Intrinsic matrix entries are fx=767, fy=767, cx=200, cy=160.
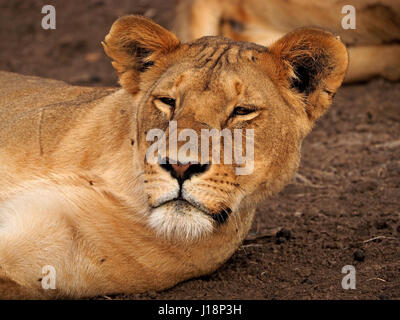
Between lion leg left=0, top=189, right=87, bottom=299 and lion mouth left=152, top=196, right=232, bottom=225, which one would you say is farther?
lion leg left=0, top=189, right=87, bottom=299

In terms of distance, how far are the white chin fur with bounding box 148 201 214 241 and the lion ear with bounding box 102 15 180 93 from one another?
0.77 m

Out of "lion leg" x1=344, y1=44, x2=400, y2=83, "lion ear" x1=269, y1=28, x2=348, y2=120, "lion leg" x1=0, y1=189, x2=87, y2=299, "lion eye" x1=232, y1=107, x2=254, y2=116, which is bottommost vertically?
"lion leg" x1=0, y1=189, x2=87, y2=299

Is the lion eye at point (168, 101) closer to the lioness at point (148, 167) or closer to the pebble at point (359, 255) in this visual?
the lioness at point (148, 167)

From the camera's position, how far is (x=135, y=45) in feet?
11.6

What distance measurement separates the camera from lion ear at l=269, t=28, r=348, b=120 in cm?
333

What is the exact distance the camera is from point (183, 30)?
7.20 metres

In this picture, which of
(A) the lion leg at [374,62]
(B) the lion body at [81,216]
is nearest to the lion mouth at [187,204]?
(B) the lion body at [81,216]

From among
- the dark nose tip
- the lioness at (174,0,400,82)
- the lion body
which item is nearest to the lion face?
the dark nose tip

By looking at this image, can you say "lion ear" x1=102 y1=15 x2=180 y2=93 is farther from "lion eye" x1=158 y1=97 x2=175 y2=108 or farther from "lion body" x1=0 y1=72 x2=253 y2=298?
"lion eye" x1=158 y1=97 x2=175 y2=108

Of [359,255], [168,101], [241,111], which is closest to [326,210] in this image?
[359,255]

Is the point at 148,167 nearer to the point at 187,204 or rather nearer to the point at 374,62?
the point at 187,204

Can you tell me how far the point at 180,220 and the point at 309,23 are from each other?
4472 millimetres

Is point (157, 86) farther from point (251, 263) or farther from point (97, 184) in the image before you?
point (251, 263)

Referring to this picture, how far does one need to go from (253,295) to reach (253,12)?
4.38 m
